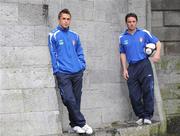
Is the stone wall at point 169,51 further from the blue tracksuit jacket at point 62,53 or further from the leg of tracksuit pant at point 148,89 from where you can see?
the blue tracksuit jacket at point 62,53

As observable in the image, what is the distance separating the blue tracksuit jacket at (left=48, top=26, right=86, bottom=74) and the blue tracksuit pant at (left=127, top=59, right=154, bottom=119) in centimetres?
132

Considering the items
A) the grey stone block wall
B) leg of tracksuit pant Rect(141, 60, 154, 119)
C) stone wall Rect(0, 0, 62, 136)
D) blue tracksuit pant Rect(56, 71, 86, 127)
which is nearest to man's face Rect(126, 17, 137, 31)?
the grey stone block wall

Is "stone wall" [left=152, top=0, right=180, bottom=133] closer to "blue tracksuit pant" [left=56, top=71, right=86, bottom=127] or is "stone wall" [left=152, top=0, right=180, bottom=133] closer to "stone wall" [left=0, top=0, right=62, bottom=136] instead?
"blue tracksuit pant" [left=56, top=71, right=86, bottom=127]

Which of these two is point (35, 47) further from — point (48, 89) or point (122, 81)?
point (122, 81)

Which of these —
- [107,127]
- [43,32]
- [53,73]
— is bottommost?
[107,127]

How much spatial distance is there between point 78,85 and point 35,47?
0.89m

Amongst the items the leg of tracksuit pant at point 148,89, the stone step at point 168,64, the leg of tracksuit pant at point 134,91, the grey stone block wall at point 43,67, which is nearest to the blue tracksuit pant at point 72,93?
the grey stone block wall at point 43,67

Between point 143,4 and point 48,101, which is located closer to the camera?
point 48,101

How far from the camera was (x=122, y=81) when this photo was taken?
27.4ft

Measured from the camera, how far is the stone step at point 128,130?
7195 millimetres

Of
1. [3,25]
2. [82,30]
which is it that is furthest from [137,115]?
[3,25]

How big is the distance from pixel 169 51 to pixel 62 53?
11.6 ft

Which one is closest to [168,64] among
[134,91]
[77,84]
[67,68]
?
[134,91]

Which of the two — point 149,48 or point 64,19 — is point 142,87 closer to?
point 149,48
